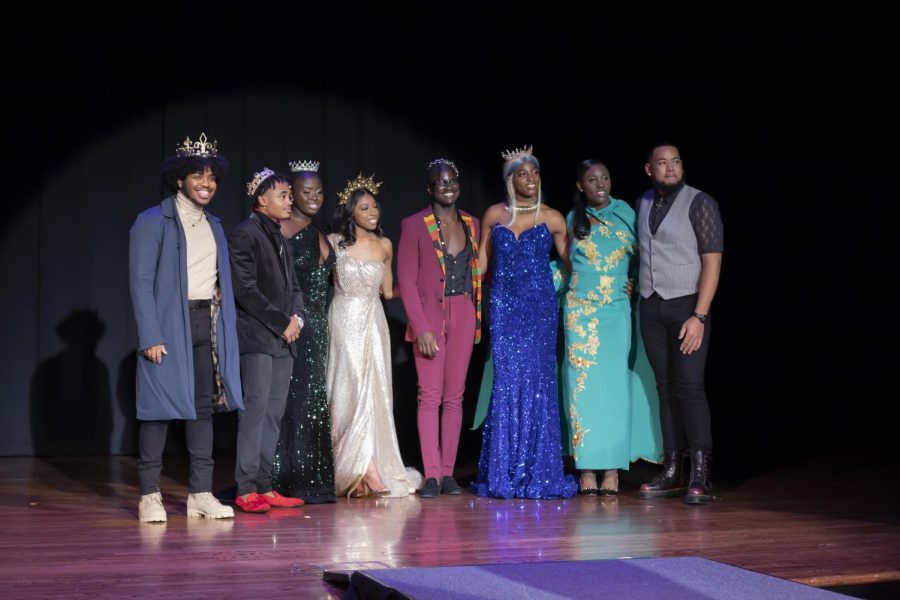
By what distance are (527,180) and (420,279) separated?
2.35 ft

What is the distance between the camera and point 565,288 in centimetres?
524

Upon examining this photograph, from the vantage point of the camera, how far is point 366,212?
5160 mm

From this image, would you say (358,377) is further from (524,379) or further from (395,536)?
(395,536)

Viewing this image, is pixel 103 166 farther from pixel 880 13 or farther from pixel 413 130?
pixel 880 13

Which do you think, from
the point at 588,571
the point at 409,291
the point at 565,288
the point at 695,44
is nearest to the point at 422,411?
the point at 409,291

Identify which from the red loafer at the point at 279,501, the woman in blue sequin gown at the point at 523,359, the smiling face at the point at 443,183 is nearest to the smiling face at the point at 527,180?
the woman in blue sequin gown at the point at 523,359

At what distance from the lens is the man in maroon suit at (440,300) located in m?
5.11

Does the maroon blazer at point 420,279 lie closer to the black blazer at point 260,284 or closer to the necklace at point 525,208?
the necklace at point 525,208

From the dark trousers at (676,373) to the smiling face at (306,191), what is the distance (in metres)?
1.64

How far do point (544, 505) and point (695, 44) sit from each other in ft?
12.1

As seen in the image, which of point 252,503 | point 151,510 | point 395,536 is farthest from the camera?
point 252,503

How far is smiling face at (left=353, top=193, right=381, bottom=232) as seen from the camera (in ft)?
16.9

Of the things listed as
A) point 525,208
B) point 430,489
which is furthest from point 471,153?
point 430,489

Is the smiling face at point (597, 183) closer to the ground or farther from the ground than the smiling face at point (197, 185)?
farther from the ground
